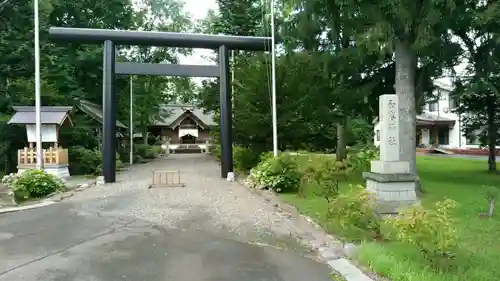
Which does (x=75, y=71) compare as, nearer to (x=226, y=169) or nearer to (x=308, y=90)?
(x=226, y=169)

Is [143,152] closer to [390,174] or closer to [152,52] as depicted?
[152,52]

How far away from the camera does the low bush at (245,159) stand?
803 inches

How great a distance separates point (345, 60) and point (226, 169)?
7.24m

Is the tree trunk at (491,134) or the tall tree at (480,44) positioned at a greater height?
the tall tree at (480,44)

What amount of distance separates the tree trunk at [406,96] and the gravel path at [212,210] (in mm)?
4392

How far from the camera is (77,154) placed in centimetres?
2161

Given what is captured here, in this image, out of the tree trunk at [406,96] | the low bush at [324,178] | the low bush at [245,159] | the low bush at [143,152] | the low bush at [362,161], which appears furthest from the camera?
the low bush at [143,152]

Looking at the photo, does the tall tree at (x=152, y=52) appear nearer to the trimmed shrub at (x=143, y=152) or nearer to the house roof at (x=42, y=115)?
the trimmed shrub at (x=143, y=152)

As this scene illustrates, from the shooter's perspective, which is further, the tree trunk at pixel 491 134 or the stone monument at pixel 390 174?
the tree trunk at pixel 491 134

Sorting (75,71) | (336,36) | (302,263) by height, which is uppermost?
(75,71)

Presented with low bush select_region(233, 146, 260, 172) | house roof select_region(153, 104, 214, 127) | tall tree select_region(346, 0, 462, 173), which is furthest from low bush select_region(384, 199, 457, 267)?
house roof select_region(153, 104, 214, 127)

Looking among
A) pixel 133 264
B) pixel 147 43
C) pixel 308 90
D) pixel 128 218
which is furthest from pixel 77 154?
pixel 133 264

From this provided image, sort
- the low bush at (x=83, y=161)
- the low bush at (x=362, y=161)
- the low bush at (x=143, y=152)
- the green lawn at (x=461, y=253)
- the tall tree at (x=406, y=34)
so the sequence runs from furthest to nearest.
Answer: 1. the low bush at (x=143, y=152)
2. the low bush at (x=83, y=161)
3. the low bush at (x=362, y=161)
4. the tall tree at (x=406, y=34)
5. the green lawn at (x=461, y=253)

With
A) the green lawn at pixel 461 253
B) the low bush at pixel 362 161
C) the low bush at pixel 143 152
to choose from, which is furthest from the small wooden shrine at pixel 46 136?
the low bush at pixel 143 152
